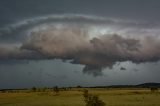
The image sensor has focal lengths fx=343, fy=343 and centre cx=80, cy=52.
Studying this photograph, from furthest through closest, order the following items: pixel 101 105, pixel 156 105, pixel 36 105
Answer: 1. pixel 36 105
2. pixel 156 105
3. pixel 101 105

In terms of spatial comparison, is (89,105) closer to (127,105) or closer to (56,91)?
(127,105)

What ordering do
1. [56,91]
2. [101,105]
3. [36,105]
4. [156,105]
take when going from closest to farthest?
[101,105] < [156,105] < [36,105] < [56,91]

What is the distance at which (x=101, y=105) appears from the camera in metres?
47.0

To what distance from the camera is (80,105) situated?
9075 cm

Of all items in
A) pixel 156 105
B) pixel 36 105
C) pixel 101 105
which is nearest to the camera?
pixel 101 105

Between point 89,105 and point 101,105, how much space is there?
1705 millimetres

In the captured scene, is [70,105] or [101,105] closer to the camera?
[101,105]

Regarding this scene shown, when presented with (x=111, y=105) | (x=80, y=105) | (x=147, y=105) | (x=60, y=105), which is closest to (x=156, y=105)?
(x=147, y=105)

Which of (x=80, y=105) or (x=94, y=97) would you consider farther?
(x=80, y=105)

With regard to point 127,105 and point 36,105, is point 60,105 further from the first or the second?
point 127,105

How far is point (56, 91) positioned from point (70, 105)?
106691 millimetres

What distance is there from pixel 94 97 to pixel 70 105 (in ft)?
147

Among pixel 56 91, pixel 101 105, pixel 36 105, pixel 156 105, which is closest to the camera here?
pixel 101 105

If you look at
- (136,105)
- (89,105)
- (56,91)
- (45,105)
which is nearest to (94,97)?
(89,105)
